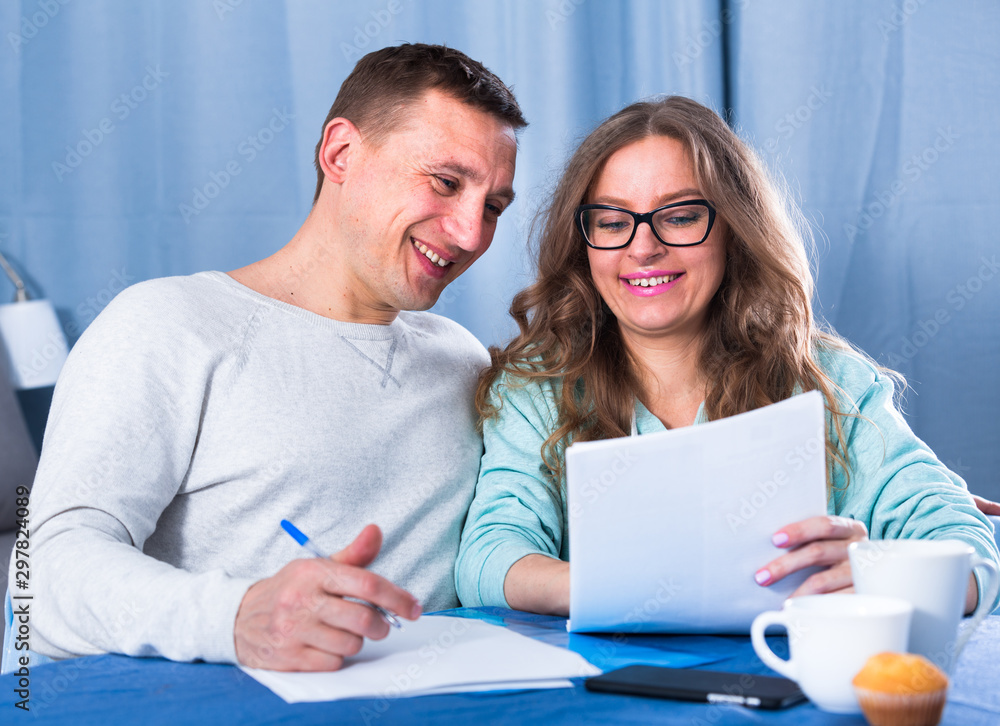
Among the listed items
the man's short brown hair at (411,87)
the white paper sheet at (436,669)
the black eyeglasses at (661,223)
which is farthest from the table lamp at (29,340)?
the white paper sheet at (436,669)

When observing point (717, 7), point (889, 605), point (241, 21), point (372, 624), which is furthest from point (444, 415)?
point (717, 7)

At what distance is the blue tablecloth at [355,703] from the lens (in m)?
0.59

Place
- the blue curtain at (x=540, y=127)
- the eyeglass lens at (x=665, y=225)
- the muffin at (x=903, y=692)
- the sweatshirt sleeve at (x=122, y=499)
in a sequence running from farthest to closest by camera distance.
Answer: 1. the blue curtain at (x=540, y=127)
2. the eyeglass lens at (x=665, y=225)
3. the sweatshirt sleeve at (x=122, y=499)
4. the muffin at (x=903, y=692)

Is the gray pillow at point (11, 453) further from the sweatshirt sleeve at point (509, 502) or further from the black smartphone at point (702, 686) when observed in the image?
the black smartphone at point (702, 686)

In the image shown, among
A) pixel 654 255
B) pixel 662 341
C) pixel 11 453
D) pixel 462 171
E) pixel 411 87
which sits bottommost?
pixel 11 453

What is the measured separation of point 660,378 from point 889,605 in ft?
2.53

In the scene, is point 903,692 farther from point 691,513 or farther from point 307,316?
point 307,316

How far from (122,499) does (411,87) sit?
0.68m

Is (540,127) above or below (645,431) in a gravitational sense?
above

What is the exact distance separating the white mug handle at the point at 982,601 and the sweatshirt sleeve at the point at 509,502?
473 millimetres

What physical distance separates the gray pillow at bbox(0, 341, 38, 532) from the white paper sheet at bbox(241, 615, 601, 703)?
1082 millimetres

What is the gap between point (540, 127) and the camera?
2.04m

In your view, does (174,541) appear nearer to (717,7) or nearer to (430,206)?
(430,206)

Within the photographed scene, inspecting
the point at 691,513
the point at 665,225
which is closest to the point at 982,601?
the point at 691,513
